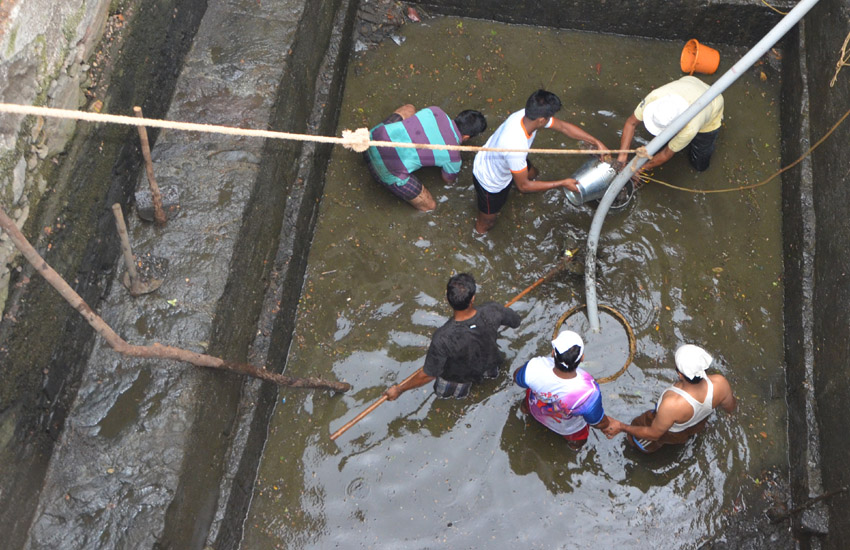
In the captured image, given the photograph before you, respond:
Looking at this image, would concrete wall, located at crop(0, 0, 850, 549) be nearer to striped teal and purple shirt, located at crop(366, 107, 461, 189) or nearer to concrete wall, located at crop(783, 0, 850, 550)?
concrete wall, located at crop(783, 0, 850, 550)

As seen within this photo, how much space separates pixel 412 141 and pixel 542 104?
3.60 feet

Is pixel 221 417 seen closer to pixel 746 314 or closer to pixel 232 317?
pixel 232 317

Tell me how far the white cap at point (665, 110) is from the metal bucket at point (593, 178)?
18.3 inches

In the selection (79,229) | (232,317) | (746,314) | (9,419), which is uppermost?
(79,229)

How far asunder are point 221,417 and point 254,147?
192 centimetres

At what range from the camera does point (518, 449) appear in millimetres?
4609

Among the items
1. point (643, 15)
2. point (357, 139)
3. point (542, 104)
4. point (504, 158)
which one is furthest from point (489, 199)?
point (643, 15)

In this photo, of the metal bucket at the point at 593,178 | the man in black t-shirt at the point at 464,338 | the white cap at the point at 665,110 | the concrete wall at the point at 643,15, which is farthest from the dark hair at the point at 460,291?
the concrete wall at the point at 643,15

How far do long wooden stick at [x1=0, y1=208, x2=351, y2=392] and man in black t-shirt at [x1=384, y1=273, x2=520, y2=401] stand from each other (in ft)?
2.18

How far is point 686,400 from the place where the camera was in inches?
154

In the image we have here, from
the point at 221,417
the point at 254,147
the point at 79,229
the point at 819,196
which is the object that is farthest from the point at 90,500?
the point at 819,196

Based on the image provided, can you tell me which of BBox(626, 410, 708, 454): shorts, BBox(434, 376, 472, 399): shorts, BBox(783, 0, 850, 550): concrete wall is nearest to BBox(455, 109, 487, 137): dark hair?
BBox(434, 376, 472, 399): shorts

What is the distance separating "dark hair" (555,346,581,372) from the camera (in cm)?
365

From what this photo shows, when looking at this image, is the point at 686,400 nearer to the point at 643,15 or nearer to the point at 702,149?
the point at 702,149
